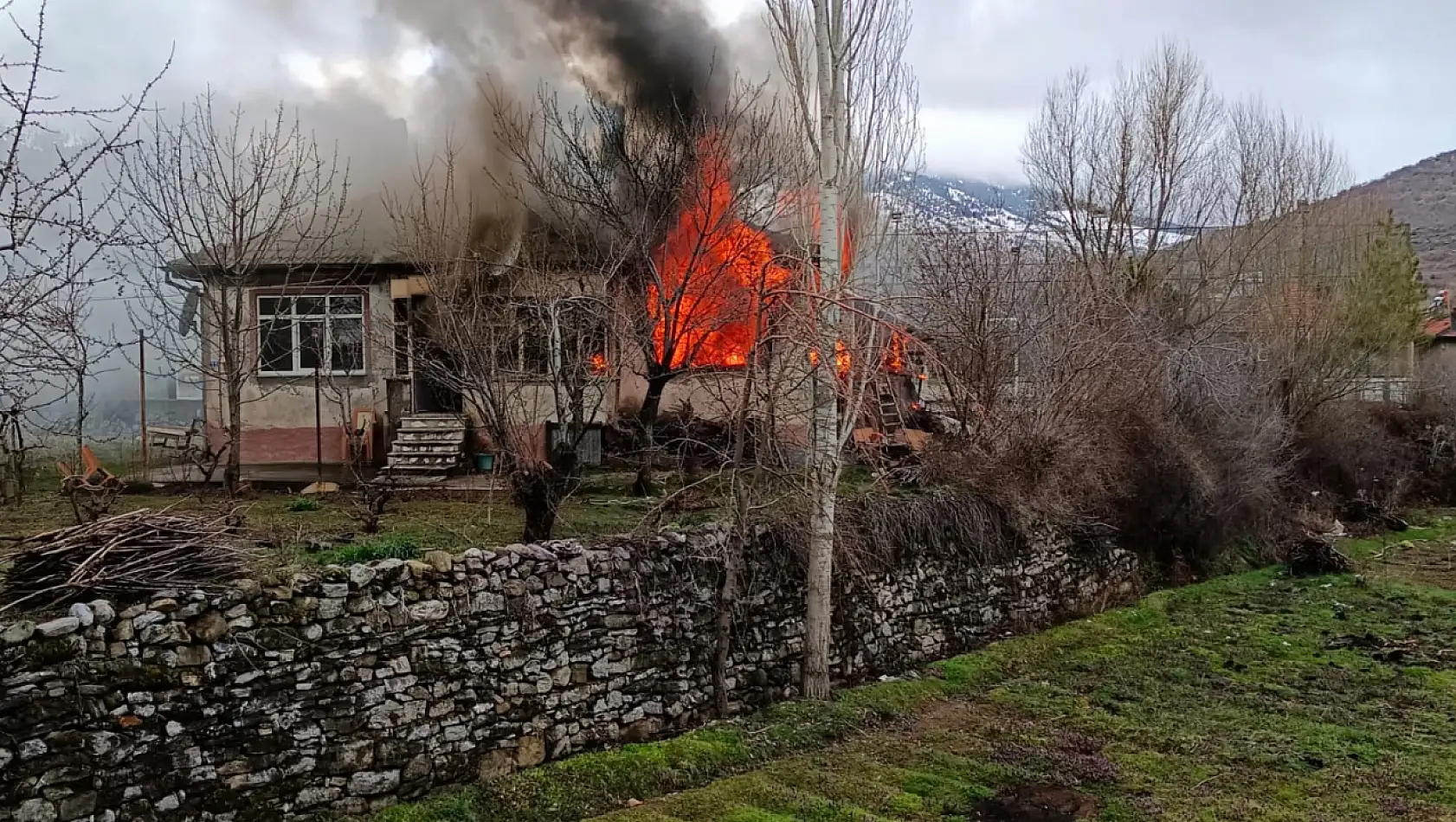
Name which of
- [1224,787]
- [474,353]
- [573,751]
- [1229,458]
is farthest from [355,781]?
[1229,458]

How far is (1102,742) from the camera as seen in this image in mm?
10648

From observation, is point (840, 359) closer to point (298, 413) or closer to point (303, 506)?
point (303, 506)

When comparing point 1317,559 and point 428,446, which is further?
point 1317,559

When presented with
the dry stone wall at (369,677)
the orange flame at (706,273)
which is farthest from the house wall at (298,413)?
the dry stone wall at (369,677)

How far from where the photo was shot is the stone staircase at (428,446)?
56.7ft

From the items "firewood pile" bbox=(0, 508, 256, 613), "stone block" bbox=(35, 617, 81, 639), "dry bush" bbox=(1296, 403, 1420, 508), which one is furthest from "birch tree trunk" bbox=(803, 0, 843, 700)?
"dry bush" bbox=(1296, 403, 1420, 508)

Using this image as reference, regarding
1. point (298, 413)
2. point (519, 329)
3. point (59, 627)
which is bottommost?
point (59, 627)

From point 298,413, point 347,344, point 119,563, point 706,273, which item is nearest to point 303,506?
point 119,563

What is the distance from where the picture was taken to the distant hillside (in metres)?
76.1

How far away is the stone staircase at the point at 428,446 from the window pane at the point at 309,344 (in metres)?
3.08

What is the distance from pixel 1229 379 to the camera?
71.4 feet

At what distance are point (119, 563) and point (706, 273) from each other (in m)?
9.61

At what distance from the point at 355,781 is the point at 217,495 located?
8486mm

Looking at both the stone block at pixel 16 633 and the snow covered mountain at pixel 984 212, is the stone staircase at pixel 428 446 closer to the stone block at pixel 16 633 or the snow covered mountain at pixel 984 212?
the snow covered mountain at pixel 984 212
